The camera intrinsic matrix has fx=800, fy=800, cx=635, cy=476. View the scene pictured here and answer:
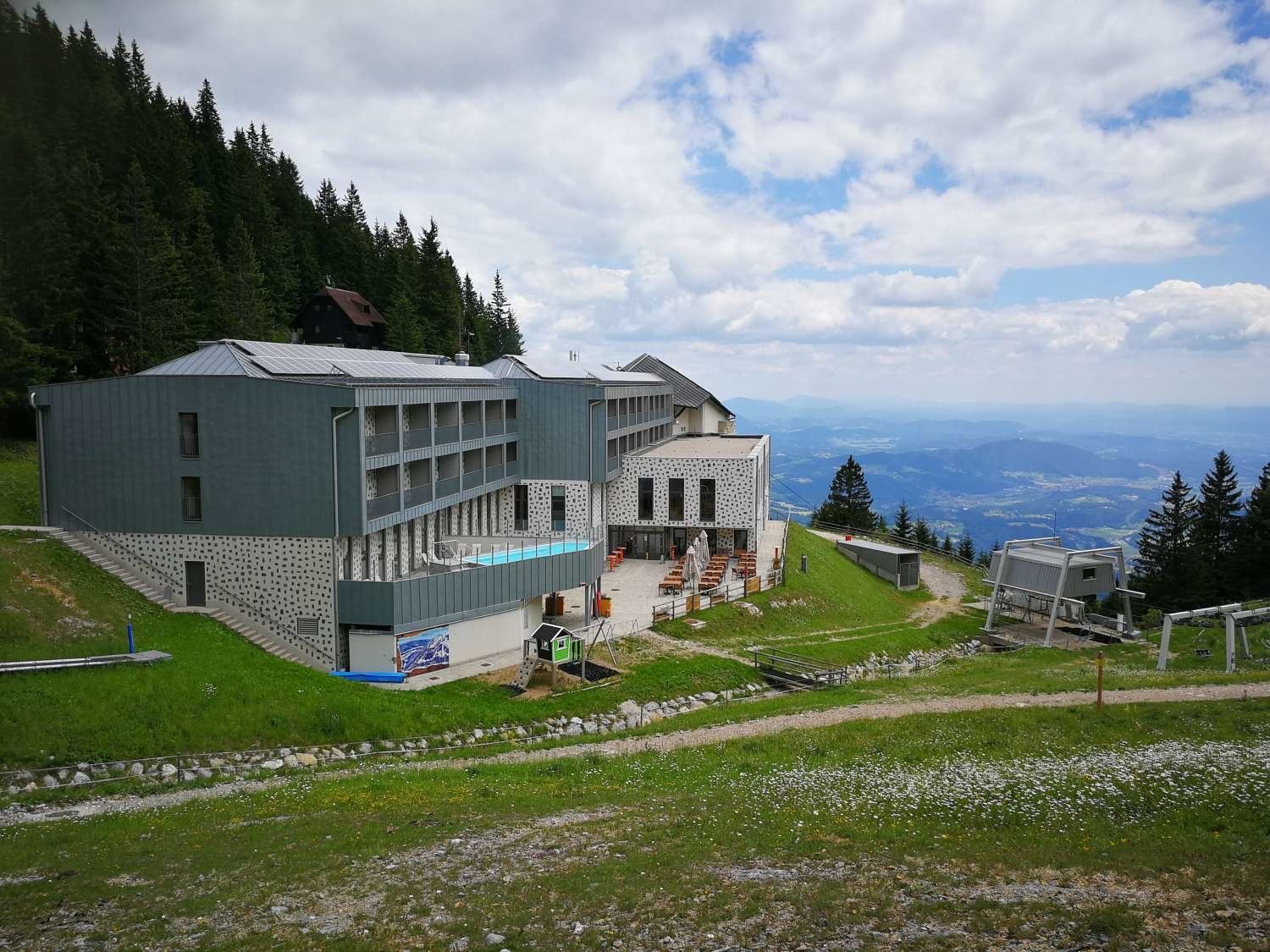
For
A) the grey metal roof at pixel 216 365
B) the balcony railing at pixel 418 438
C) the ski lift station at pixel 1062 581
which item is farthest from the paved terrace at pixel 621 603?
the grey metal roof at pixel 216 365

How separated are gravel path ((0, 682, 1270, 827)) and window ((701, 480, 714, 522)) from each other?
25473 millimetres

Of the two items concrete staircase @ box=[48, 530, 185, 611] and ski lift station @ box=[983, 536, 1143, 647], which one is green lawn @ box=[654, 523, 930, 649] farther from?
concrete staircase @ box=[48, 530, 185, 611]

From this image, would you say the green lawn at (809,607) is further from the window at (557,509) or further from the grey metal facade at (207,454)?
the grey metal facade at (207,454)

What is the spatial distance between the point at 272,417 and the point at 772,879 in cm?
2355

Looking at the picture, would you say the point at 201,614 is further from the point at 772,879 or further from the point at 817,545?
the point at 817,545

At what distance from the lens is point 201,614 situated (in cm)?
2842

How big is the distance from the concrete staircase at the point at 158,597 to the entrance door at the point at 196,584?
0.31 m

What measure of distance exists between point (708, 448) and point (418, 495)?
27.8 metres

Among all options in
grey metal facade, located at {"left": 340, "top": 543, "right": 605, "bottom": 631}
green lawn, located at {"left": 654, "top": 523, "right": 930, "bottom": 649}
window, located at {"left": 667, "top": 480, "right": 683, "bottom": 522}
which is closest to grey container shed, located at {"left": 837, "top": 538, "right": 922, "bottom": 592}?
green lawn, located at {"left": 654, "top": 523, "right": 930, "bottom": 649}

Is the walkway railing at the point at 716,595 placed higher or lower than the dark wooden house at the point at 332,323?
lower

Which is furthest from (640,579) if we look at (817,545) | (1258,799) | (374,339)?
(374,339)

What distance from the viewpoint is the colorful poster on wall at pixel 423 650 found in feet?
96.0

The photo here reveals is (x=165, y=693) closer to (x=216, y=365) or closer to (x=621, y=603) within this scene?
(x=216, y=365)

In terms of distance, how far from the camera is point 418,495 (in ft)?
113
